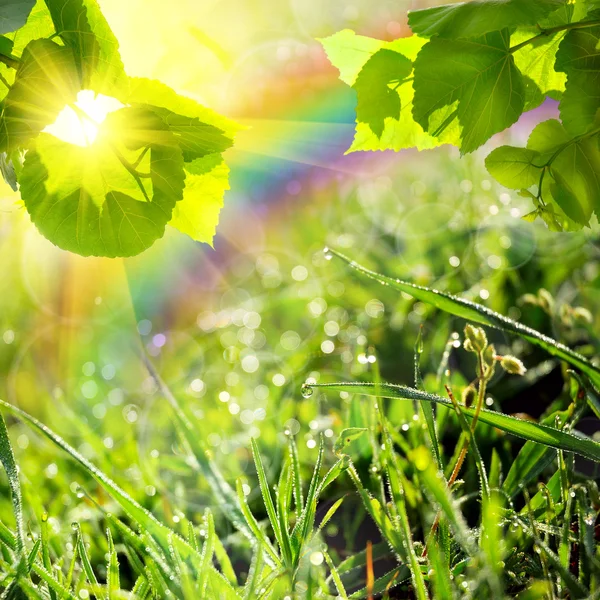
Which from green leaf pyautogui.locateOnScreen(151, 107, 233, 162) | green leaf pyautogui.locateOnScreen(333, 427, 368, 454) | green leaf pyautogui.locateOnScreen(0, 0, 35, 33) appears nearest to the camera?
green leaf pyautogui.locateOnScreen(0, 0, 35, 33)

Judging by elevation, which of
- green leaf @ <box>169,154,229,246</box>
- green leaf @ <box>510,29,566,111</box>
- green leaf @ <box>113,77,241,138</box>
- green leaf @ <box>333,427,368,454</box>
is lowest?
green leaf @ <box>333,427,368,454</box>

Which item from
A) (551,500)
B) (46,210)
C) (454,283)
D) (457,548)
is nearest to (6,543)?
(46,210)

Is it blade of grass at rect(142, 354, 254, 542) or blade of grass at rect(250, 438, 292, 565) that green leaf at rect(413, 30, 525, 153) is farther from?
blade of grass at rect(142, 354, 254, 542)

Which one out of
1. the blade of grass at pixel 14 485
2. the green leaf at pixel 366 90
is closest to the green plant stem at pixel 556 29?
the green leaf at pixel 366 90

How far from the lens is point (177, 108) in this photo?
1.88 ft

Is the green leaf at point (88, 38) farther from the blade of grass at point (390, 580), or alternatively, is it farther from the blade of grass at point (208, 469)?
the blade of grass at point (390, 580)

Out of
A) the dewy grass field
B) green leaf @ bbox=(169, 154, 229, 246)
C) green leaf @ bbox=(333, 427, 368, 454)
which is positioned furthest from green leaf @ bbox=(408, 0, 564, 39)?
green leaf @ bbox=(333, 427, 368, 454)

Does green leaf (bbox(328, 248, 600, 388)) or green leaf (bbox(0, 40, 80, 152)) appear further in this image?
green leaf (bbox(328, 248, 600, 388))

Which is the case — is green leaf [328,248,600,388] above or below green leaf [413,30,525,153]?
below

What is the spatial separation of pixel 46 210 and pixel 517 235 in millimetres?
1480

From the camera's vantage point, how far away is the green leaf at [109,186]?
549 mm

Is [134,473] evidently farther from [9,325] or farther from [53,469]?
[9,325]

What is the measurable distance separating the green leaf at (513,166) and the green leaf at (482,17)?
13 centimetres

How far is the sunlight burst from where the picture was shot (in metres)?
0.54
